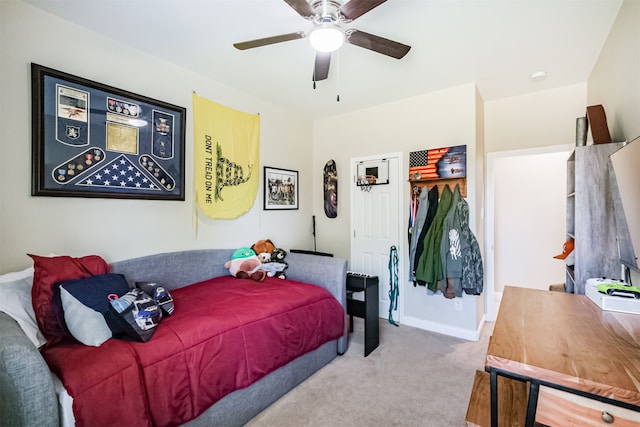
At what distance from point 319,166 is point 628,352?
3.57 meters

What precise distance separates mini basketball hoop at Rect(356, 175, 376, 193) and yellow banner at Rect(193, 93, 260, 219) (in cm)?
128

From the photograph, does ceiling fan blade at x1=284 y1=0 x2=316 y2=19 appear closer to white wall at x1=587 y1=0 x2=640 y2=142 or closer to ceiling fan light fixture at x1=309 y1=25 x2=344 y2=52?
ceiling fan light fixture at x1=309 y1=25 x2=344 y2=52

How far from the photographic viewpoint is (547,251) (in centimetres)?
398

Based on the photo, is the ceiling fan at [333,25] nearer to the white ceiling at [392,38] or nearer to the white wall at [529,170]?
the white ceiling at [392,38]

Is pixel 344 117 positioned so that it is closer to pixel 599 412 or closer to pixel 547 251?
pixel 547 251

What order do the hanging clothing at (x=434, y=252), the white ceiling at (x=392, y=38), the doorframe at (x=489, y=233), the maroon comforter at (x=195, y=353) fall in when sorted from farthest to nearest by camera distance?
the doorframe at (x=489, y=233) → the hanging clothing at (x=434, y=252) → the white ceiling at (x=392, y=38) → the maroon comforter at (x=195, y=353)

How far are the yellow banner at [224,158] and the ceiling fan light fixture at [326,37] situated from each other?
1.57m

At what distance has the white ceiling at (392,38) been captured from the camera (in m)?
1.88

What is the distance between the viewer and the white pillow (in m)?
1.40

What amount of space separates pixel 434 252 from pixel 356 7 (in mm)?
2275

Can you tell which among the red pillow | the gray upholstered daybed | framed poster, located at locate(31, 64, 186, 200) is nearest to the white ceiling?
framed poster, located at locate(31, 64, 186, 200)

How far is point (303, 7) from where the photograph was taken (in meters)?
1.53

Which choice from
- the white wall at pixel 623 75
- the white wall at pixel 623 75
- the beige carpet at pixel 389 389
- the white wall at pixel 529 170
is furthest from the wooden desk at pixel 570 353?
the white wall at pixel 529 170

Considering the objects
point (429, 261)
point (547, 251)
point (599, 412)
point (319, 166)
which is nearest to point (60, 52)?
point (319, 166)
